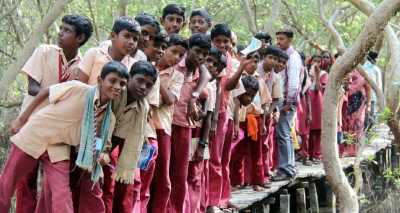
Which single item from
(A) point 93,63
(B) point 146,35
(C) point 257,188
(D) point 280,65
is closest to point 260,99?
(D) point 280,65

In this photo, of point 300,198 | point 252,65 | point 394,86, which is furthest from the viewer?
point 300,198

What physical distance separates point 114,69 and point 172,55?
1012 mm

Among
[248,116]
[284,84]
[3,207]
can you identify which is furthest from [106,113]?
[284,84]

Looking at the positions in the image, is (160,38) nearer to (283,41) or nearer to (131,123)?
(131,123)

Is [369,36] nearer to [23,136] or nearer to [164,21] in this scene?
[164,21]

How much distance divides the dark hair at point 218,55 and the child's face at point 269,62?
1524mm

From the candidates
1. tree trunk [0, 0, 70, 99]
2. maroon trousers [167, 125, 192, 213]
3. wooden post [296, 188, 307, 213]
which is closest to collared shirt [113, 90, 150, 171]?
maroon trousers [167, 125, 192, 213]

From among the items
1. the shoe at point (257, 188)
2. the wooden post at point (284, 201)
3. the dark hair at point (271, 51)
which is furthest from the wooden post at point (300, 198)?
the dark hair at point (271, 51)

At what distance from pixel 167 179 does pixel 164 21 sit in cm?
133

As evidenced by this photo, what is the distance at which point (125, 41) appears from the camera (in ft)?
14.3

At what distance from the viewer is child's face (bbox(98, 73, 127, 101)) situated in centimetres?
404

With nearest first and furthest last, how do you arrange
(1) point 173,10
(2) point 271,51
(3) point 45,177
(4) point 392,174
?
(3) point 45,177 < (1) point 173,10 < (2) point 271,51 < (4) point 392,174

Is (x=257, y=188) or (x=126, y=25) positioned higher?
(x=126, y=25)

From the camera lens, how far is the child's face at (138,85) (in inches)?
170
